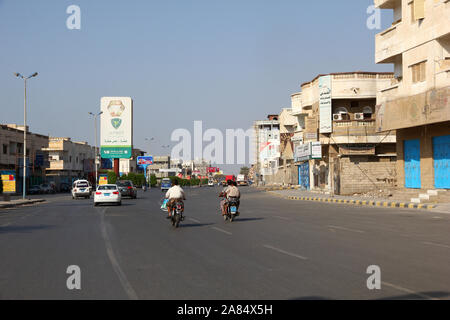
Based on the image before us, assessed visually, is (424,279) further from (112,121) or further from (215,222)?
(112,121)

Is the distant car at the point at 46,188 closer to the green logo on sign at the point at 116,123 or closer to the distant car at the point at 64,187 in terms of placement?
the distant car at the point at 64,187

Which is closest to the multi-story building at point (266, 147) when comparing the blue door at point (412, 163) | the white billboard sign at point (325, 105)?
the white billboard sign at point (325, 105)

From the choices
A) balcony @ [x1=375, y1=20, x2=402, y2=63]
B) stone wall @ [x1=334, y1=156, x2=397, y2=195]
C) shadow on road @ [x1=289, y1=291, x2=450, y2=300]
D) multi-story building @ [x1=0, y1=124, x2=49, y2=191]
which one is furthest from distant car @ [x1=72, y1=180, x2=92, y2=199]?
shadow on road @ [x1=289, y1=291, x2=450, y2=300]

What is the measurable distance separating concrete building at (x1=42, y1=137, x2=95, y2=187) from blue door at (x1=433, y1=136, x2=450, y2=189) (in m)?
77.6

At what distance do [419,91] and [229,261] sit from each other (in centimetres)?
2407

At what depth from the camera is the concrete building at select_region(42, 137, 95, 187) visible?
10506 cm

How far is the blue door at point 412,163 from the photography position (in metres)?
33.9

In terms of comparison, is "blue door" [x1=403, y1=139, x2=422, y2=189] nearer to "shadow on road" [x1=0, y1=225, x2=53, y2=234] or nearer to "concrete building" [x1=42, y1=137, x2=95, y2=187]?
"shadow on road" [x1=0, y1=225, x2=53, y2=234]

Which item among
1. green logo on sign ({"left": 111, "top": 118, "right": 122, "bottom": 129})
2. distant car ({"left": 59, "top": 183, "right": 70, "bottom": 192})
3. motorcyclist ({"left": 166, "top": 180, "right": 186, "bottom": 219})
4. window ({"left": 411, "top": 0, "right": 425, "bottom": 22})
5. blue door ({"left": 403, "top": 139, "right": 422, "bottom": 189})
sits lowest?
distant car ({"left": 59, "top": 183, "right": 70, "bottom": 192})

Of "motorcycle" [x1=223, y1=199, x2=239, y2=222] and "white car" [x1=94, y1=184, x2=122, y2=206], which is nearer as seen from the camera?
"motorcycle" [x1=223, y1=199, x2=239, y2=222]

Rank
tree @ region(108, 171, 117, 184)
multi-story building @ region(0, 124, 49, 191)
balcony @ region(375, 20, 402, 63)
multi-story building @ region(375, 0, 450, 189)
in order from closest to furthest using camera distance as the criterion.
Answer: multi-story building @ region(375, 0, 450, 189)
balcony @ region(375, 20, 402, 63)
multi-story building @ region(0, 124, 49, 191)
tree @ region(108, 171, 117, 184)

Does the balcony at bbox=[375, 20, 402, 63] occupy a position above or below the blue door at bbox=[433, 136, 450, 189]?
above

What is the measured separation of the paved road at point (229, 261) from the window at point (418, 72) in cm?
1464
